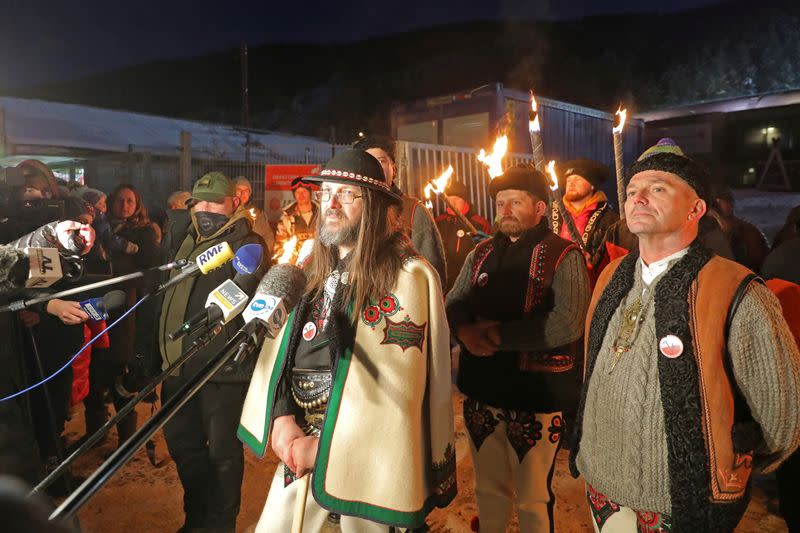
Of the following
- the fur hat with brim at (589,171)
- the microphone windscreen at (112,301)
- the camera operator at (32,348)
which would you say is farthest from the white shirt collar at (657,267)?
the microphone windscreen at (112,301)

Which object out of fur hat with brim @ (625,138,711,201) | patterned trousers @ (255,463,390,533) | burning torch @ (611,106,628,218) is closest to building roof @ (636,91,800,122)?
burning torch @ (611,106,628,218)

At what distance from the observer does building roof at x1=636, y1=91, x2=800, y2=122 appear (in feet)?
49.0

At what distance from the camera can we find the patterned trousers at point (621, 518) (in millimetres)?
2084

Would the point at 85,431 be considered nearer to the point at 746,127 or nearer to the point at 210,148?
the point at 210,148

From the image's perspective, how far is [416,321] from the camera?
229 cm

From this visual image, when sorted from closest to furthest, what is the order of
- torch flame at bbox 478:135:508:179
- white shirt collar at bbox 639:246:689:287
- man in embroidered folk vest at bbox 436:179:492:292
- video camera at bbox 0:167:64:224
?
white shirt collar at bbox 639:246:689:287 < video camera at bbox 0:167:64:224 < torch flame at bbox 478:135:508:179 < man in embroidered folk vest at bbox 436:179:492:292

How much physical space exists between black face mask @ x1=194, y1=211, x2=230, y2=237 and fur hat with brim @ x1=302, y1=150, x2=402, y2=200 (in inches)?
54.7

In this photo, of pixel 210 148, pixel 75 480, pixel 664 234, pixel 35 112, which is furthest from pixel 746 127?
pixel 35 112

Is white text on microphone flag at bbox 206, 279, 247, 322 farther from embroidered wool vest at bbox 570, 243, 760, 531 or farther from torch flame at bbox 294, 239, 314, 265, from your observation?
embroidered wool vest at bbox 570, 243, 760, 531

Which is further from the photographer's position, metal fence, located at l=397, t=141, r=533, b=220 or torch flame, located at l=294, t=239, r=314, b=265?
metal fence, located at l=397, t=141, r=533, b=220

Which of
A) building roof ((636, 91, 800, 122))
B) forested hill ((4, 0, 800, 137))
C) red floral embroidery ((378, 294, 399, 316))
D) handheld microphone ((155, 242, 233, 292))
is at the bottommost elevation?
red floral embroidery ((378, 294, 399, 316))

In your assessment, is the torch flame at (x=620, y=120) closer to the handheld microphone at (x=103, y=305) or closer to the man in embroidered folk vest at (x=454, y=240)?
the handheld microphone at (x=103, y=305)

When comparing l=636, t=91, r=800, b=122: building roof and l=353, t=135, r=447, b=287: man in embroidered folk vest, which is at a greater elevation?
l=636, t=91, r=800, b=122: building roof

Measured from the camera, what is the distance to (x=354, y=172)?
2.44m
